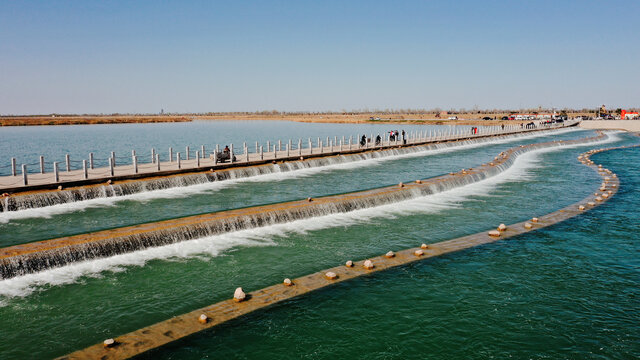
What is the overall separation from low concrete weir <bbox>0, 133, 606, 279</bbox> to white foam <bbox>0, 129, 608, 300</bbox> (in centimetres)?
23

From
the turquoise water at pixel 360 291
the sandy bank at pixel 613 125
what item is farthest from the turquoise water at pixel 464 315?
the sandy bank at pixel 613 125

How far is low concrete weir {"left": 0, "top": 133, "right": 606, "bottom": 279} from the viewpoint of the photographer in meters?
13.0

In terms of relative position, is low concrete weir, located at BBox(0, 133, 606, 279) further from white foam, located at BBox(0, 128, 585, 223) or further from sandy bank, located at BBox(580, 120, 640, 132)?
sandy bank, located at BBox(580, 120, 640, 132)

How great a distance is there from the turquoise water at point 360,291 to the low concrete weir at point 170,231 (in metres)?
0.40

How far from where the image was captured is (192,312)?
10266mm

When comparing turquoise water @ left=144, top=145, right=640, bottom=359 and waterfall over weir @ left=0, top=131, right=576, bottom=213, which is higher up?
waterfall over weir @ left=0, top=131, right=576, bottom=213

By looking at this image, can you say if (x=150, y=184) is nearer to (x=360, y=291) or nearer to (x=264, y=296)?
(x=264, y=296)

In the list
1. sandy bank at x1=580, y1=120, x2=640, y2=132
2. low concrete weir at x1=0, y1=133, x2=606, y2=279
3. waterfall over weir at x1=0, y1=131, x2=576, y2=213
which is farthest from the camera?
sandy bank at x1=580, y1=120, x2=640, y2=132

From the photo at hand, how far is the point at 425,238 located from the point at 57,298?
41.6 ft

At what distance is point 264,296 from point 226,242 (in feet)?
17.7

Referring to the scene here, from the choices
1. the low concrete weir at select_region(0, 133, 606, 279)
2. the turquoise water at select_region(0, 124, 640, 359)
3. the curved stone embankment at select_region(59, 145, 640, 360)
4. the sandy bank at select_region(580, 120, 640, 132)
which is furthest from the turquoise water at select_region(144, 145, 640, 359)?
the sandy bank at select_region(580, 120, 640, 132)

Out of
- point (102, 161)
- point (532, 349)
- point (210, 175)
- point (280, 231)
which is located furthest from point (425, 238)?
point (102, 161)

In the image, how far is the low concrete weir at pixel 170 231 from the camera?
12961 millimetres

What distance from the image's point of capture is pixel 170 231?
15.7 metres
